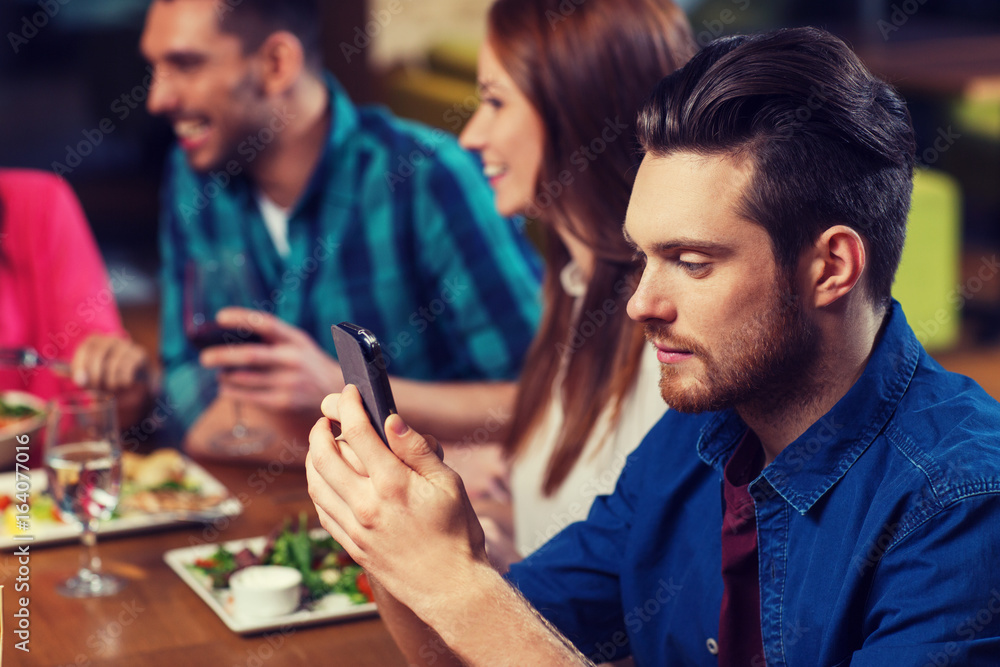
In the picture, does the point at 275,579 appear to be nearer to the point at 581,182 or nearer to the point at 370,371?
the point at 370,371

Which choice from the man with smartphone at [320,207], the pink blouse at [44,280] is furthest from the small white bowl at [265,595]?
the pink blouse at [44,280]

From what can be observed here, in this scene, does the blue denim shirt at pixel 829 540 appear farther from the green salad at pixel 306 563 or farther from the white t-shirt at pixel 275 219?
the white t-shirt at pixel 275 219

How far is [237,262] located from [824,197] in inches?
37.5

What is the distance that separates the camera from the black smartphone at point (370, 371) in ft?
3.12

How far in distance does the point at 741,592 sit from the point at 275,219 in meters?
1.57

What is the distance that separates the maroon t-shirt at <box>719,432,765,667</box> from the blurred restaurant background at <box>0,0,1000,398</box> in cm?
352

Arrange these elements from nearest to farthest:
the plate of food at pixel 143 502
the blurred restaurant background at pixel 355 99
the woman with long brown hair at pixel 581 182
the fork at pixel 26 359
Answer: the plate of food at pixel 143 502 → the woman with long brown hair at pixel 581 182 → the fork at pixel 26 359 → the blurred restaurant background at pixel 355 99

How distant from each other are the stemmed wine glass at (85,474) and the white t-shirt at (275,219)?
1.05 m

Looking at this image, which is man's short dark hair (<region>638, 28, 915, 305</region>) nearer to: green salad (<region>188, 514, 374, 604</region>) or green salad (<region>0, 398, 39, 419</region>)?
green salad (<region>188, 514, 374, 604</region>)

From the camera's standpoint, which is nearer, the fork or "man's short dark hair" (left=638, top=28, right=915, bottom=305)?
"man's short dark hair" (left=638, top=28, right=915, bottom=305)

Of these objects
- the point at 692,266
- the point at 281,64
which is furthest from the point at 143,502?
the point at 281,64

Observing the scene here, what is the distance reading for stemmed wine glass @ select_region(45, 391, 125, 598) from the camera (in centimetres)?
133

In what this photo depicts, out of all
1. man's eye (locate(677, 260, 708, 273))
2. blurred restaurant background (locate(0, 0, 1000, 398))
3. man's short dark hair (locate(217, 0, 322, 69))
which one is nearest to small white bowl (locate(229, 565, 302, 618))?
man's eye (locate(677, 260, 708, 273))

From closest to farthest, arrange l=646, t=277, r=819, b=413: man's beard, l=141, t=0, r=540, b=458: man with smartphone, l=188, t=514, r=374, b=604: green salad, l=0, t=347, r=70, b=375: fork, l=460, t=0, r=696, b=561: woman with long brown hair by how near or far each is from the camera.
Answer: l=646, t=277, r=819, b=413: man's beard, l=188, t=514, r=374, b=604: green salad, l=460, t=0, r=696, b=561: woman with long brown hair, l=0, t=347, r=70, b=375: fork, l=141, t=0, r=540, b=458: man with smartphone
